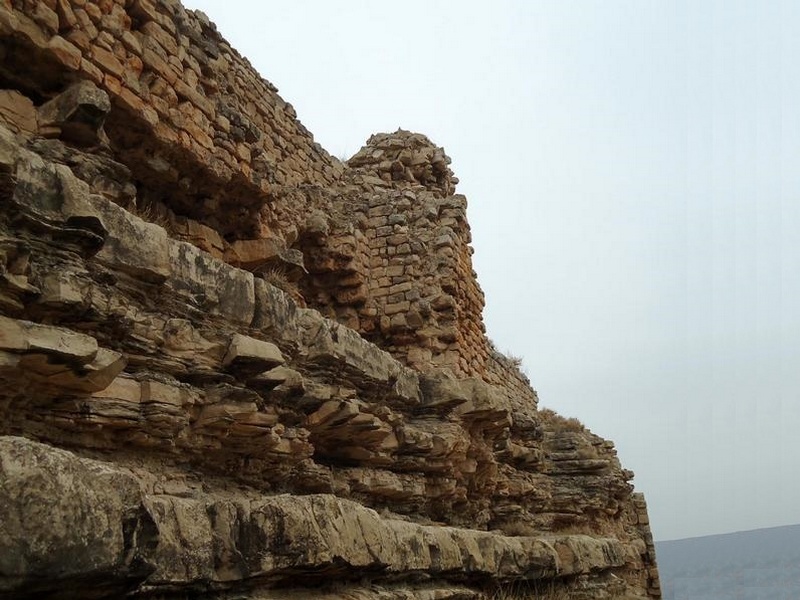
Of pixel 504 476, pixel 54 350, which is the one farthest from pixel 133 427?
pixel 504 476

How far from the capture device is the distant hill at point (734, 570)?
95375 mm

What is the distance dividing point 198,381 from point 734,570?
391 ft

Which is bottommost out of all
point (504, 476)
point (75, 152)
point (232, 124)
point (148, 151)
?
point (504, 476)

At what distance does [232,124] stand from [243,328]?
2894mm

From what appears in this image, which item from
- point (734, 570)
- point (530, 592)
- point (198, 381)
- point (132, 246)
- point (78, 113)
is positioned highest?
point (734, 570)

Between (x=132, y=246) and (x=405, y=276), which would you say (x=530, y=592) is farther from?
(x=132, y=246)

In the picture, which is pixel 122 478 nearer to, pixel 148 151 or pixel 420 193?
pixel 148 151

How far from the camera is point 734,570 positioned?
352 ft

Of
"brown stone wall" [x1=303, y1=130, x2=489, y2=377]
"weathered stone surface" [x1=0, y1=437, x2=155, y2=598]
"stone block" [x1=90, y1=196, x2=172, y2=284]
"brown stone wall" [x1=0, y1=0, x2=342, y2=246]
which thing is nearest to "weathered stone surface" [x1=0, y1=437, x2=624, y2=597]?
"weathered stone surface" [x1=0, y1=437, x2=155, y2=598]

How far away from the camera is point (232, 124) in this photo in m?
7.00

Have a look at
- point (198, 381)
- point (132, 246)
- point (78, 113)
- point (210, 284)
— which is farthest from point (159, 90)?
point (198, 381)

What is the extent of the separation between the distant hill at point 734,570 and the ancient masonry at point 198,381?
8061 cm

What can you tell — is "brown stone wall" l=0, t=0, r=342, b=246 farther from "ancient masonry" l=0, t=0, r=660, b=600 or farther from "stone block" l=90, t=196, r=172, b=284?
"stone block" l=90, t=196, r=172, b=284

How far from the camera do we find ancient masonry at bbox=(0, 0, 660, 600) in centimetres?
332
